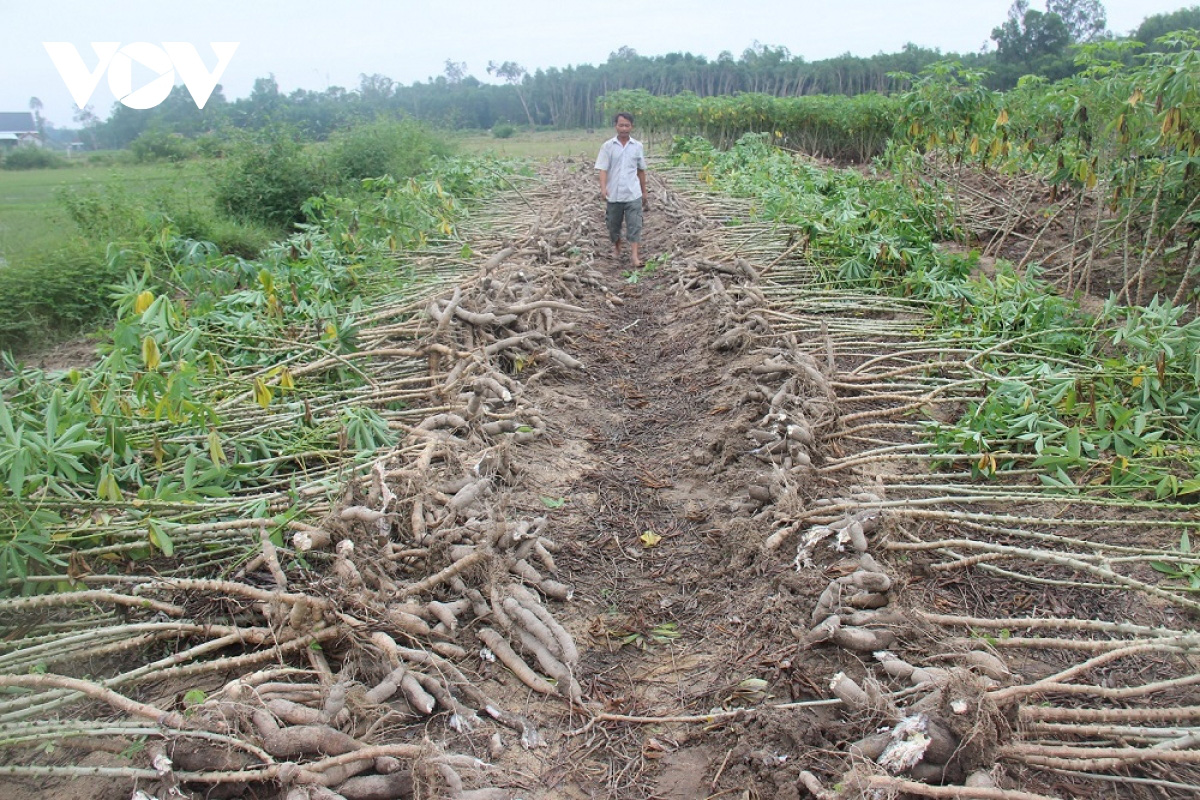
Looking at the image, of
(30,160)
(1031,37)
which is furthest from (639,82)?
(30,160)

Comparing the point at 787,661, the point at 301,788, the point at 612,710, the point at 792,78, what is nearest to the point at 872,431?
the point at 787,661

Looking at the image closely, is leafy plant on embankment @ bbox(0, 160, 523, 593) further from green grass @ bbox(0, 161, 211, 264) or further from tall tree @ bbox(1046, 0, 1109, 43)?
tall tree @ bbox(1046, 0, 1109, 43)

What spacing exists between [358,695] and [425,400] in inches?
99.1

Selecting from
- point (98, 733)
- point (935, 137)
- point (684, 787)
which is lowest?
point (684, 787)

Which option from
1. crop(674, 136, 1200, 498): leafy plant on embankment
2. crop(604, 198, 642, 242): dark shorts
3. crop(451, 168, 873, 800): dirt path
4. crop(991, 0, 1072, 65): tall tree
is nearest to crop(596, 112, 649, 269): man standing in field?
crop(604, 198, 642, 242): dark shorts

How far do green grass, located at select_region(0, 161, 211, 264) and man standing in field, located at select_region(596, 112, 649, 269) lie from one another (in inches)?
205

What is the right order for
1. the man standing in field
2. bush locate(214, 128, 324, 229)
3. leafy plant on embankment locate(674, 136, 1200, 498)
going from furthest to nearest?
bush locate(214, 128, 324, 229) → the man standing in field → leafy plant on embankment locate(674, 136, 1200, 498)

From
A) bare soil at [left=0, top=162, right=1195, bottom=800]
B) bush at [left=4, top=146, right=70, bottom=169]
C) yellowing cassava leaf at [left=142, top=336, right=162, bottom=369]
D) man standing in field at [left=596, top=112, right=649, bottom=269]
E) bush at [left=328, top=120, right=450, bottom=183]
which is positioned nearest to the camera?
bare soil at [left=0, top=162, right=1195, bottom=800]

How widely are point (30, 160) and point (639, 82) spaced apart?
41.7 meters

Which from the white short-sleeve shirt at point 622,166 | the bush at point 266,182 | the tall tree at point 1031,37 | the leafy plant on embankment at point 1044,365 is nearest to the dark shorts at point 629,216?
the white short-sleeve shirt at point 622,166

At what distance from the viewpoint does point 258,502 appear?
3080mm

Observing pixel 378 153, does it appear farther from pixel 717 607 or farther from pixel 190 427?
pixel 717 607

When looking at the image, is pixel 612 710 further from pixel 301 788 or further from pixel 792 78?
pixel 792 78

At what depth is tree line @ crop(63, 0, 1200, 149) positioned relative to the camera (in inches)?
1093
